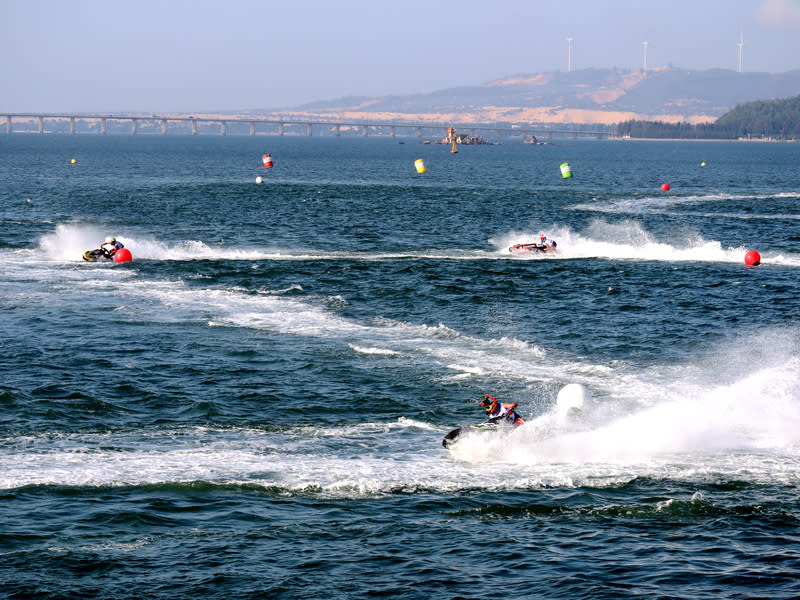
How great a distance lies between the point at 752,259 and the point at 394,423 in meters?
39.4

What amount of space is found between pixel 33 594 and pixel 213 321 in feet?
79.5

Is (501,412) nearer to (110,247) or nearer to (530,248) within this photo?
(110,247)

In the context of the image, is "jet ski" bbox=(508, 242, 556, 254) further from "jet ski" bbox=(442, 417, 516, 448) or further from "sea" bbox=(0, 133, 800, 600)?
"jet ski" bbox=(442, 417, 516, 448)

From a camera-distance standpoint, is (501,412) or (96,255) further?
(96,255)

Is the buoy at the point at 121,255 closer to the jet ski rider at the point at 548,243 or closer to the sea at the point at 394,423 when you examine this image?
the sea at the point at 394,423

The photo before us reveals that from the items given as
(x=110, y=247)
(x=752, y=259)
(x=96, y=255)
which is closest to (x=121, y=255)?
(x=110, y=247)

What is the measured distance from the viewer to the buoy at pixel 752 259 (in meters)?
60.4

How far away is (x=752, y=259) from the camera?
60469 millimetres

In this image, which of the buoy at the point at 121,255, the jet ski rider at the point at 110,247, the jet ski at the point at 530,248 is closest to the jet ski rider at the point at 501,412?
the buoy at the point at 121,255

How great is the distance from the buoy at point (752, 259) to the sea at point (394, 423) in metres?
0.49

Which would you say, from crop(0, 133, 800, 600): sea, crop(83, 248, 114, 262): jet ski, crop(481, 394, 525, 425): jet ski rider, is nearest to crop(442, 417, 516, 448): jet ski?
crop(481, 394, 525, 425): jet ski rider

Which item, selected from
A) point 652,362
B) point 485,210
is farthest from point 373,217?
point 652,362

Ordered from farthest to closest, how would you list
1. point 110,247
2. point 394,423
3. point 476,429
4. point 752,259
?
point 752,259 → point 110,247 → point 394,423 → point 476,429

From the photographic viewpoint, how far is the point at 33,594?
18.5 m
